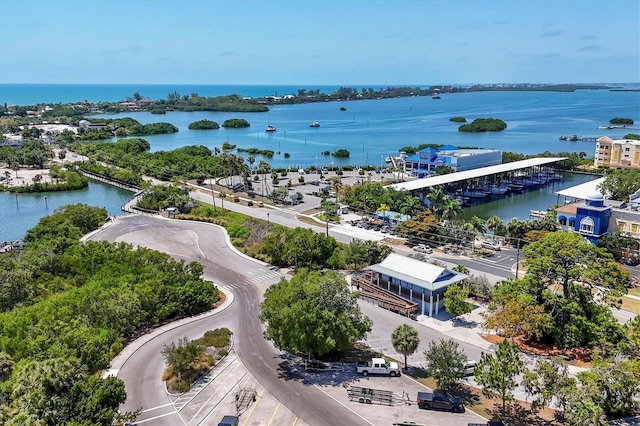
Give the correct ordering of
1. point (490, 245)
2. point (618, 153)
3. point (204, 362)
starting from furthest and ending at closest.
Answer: point (618, 153) → point (490, 245) → point (204, 362)

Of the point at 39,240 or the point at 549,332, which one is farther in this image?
the point at 39,240

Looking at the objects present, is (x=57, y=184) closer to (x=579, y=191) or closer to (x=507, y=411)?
(x=579, y=191)

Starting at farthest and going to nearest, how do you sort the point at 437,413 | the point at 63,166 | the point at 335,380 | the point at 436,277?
the point at 63,166
the point at 436,277
the point at 335,380
the point at 437,413

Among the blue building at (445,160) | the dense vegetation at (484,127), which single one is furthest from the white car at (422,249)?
the dense vegetation at (484,127)

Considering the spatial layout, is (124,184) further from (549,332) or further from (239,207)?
(549,332)

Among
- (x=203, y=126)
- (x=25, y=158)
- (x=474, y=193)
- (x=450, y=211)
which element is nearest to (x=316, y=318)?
(x=450, y=211)

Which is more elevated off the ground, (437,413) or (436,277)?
(436,277)

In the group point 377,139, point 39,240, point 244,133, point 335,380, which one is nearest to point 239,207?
point 39,240
